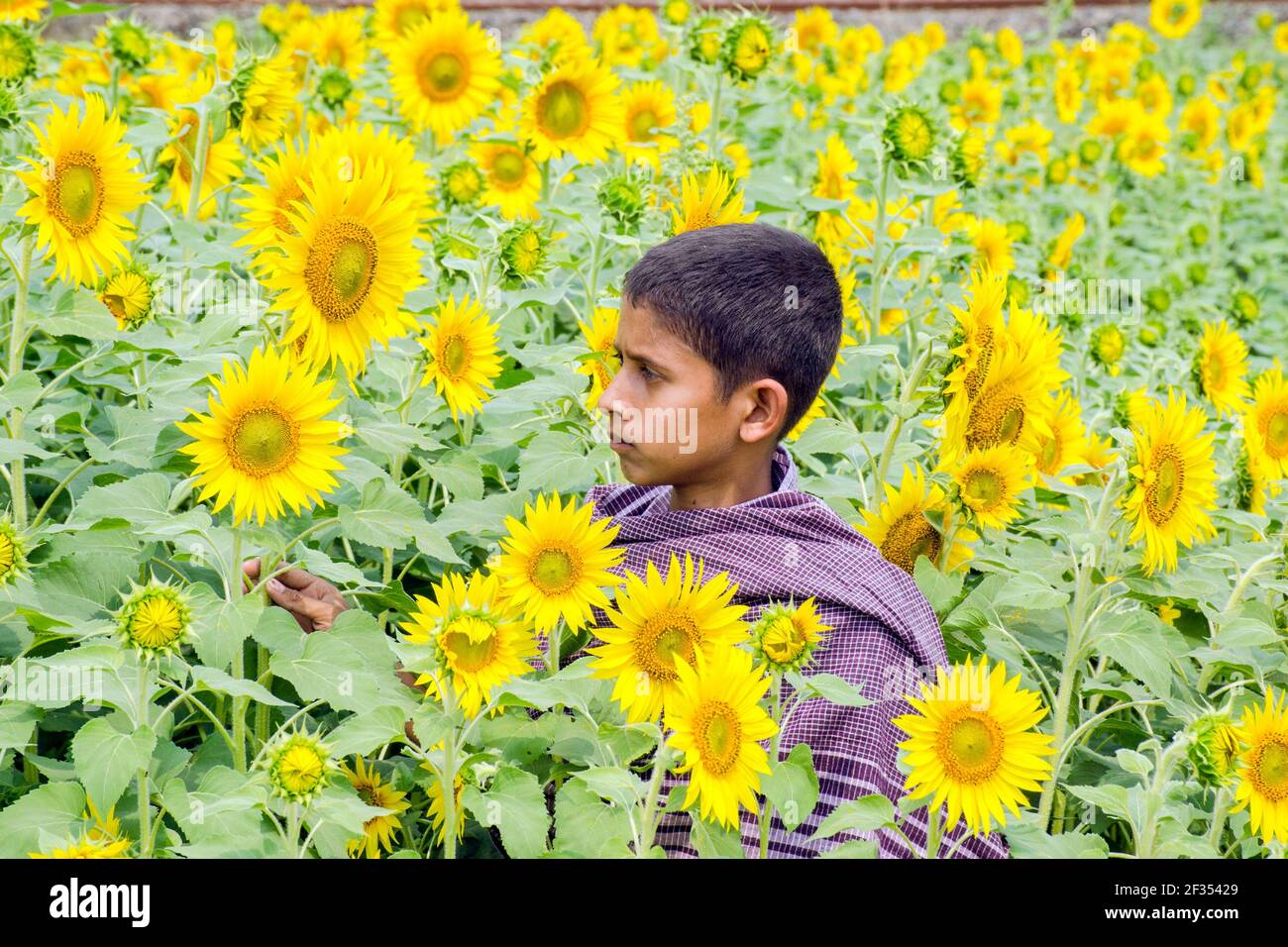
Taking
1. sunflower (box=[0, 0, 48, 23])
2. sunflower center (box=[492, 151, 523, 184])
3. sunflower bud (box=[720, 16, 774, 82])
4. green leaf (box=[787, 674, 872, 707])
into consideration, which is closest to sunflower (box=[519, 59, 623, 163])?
sunflower center (box=[492, 151, 523, 184])

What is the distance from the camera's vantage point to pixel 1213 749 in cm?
183

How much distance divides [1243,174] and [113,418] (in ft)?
18.3

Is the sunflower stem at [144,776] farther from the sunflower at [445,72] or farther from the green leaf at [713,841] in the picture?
the sunflower at [445,72]

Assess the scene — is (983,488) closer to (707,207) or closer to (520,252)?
(707,207)

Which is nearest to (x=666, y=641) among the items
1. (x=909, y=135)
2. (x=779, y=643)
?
(x=779, y=643)

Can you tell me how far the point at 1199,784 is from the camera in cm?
188

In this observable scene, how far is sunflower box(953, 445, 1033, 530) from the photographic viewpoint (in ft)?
7.79

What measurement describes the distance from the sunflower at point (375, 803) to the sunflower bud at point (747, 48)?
1.92 m

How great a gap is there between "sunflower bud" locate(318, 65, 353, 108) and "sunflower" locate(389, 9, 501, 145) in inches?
10.6

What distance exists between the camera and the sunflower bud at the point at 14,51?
2706 millimetres

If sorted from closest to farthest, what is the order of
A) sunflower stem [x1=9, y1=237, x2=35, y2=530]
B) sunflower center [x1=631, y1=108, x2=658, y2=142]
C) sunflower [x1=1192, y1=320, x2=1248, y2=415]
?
1. sunflower stem [x1=9, y1=237, x2=35, y2=530]
2. sunflower [x1=1192, y1=320, x2=1248, y2=415]
3. sunflower center [x1=631, y1=108, x2=658, y2=142]

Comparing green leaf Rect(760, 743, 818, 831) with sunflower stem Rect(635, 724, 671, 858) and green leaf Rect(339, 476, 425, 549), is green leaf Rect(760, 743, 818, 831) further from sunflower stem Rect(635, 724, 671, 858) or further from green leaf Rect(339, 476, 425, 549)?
green leaf Rect(339, 476, 425, 549)

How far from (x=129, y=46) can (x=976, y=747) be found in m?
2.43
